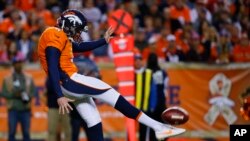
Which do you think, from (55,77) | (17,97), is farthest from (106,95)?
(17,97)

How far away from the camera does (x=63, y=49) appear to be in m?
11.3

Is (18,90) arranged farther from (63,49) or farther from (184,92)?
(63,49)

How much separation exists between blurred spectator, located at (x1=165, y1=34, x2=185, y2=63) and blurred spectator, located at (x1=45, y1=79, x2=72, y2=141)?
4295 mm

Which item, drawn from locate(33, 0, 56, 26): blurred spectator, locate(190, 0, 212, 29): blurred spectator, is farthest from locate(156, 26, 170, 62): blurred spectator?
locate(33, 0, 56, 26): blurred spectator

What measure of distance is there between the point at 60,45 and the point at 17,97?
18.4ft

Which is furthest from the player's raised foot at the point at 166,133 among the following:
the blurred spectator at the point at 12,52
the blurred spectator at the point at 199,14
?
the blurred spectator at the point at 199,14

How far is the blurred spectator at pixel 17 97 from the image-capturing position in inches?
652

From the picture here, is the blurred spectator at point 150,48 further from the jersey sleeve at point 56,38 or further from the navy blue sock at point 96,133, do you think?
the jersey sleeve at point 56,38

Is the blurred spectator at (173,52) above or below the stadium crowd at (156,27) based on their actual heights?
below

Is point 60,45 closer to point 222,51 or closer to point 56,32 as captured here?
point 56,32

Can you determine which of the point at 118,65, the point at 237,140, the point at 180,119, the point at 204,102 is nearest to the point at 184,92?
the point at 204,102

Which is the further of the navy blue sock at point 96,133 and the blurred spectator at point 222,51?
the blurred spectator at point 222,51

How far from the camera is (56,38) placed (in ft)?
36.7

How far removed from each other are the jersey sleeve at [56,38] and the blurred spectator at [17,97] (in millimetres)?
5312
